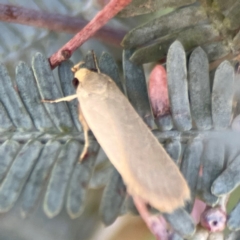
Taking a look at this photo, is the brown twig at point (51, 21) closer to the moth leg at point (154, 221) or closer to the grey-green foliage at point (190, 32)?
the grey-green foliage at point (190, 32)

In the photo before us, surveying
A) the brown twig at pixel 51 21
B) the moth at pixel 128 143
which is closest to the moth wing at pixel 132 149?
the moth at pixel 128 143

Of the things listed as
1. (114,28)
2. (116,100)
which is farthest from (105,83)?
(114,28)

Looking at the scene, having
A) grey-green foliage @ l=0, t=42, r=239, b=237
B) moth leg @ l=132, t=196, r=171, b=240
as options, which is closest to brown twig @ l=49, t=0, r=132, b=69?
grey-green foliage @ l=0, t=42, r=239, b=237

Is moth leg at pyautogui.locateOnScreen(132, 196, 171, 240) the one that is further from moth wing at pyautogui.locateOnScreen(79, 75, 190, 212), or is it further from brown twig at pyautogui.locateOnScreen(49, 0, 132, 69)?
brown twig at pyautogui.locateOnScreen(49, 0, 132, 69)

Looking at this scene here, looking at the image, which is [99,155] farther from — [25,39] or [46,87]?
[25,39]

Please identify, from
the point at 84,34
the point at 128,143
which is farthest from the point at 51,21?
the point at 128,143
